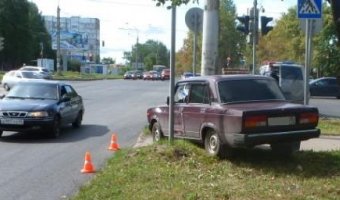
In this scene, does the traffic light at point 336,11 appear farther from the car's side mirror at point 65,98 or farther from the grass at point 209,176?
the car's side mirror at point 65,98

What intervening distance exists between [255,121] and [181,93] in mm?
2793

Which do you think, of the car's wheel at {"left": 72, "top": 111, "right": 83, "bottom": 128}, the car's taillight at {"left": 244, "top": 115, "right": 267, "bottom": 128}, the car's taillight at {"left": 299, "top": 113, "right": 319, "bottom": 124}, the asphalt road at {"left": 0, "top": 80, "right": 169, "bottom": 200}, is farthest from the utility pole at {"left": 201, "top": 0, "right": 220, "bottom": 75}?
the car's taillight at {"left": 244, "top": 115, "right": 267, "bottom": 128}

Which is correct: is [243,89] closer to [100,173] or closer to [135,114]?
[100,173]

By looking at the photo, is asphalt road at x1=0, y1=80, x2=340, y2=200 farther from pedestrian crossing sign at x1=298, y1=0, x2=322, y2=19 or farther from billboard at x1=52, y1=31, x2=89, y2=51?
billboard at x1=52, y1=31, x2=89, y2=51

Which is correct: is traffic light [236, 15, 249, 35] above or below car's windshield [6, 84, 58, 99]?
above

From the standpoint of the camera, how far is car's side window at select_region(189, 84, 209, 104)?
34.9 ft

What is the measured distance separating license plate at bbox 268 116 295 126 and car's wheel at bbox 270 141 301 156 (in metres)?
0.65

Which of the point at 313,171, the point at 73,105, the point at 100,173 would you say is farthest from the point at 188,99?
the point at 73,105

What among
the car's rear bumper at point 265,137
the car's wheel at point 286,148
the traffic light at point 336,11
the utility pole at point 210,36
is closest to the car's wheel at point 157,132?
the utility pole at point 210,36

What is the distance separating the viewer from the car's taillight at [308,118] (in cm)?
951

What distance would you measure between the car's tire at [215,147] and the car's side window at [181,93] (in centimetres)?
129

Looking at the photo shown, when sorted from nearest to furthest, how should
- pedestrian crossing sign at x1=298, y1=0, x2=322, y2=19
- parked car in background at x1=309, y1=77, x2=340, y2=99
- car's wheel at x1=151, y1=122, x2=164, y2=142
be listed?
car's wheel at x1=151, y1=122, x2=164, y2=142 → pedestrian crossing sign at x1=298, y1=0, x2=322, y2=19 → parked car in background at x1=309, y1=77, x2=340, y2=99

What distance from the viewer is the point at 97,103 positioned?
28000 millimetres

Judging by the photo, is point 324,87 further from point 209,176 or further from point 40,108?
point 209,176
